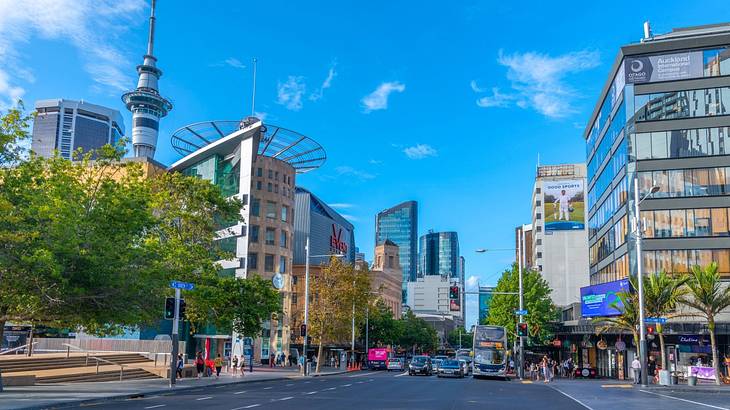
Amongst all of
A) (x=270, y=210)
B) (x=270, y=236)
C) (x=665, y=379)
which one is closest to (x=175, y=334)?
(x=665, y=379)

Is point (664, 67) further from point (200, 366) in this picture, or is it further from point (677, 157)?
point (200, 366)

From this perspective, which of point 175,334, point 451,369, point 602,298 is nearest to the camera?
point 175,334

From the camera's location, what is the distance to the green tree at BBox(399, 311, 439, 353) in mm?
141500

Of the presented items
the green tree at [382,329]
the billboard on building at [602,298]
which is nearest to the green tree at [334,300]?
the billboard on building at [602,298]

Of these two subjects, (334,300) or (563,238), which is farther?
(563,238)

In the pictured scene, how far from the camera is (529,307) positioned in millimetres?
74750

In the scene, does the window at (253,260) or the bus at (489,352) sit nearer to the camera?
the bus at (489,352)

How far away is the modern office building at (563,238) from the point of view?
413ft

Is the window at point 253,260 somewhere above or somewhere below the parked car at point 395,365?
above

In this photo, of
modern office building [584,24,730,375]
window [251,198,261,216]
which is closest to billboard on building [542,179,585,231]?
window [251,198,261,216]

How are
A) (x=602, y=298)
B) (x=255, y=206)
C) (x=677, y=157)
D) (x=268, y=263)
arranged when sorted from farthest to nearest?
(x=268, y=263) → (x=255, y=206) → (x=602, y=298) → (x=677, y=157)

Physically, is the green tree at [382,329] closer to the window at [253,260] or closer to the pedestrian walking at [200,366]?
the window at [253,260]

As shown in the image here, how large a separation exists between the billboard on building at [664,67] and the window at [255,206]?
4581 centimetres

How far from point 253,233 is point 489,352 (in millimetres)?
39604
